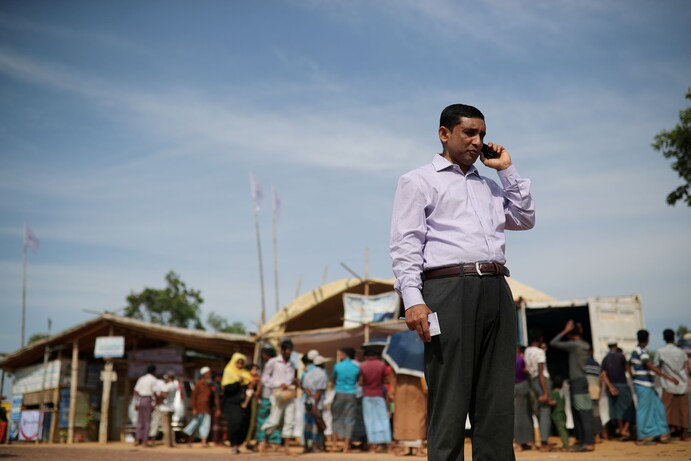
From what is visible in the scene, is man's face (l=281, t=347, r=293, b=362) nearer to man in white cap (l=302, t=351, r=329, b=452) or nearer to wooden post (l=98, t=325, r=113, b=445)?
man in white cap (l=302, t=351, r=329, b=452)

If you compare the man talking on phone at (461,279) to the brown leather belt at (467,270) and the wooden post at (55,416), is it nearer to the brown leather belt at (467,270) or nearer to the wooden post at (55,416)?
the brown leather belt at (467,270)

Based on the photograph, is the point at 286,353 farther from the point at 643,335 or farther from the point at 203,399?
the point at 643,335

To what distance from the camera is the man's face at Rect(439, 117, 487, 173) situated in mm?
3101

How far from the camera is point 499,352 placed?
113 inches

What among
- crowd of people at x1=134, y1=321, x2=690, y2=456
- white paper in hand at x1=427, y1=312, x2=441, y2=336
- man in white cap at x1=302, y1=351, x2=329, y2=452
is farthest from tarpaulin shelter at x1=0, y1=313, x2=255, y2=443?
white paper in hand at x1=427, y1=312, x2=441, y2=336

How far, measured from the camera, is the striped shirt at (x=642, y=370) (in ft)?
34.9

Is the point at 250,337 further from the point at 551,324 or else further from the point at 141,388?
the point at 551,324

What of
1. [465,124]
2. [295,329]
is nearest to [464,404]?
[465,124]

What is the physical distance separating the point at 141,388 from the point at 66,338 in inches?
180

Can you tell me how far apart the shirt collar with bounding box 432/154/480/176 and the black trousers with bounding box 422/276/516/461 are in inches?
21.8

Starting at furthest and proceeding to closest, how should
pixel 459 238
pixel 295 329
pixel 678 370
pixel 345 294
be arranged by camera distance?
pixel 295 329
pixel 345 294
pixel 678 370
pixel 459 238

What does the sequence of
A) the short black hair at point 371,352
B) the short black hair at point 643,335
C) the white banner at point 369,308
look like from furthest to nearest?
the white banner at point 369,308, the short black hair at point 371,352, the short black hair at point 643,335

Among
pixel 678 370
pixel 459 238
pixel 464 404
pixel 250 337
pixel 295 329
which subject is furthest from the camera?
pixel 295 329

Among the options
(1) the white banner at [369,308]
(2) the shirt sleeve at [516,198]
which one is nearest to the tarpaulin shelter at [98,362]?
(1) the white banner at [369,308]
